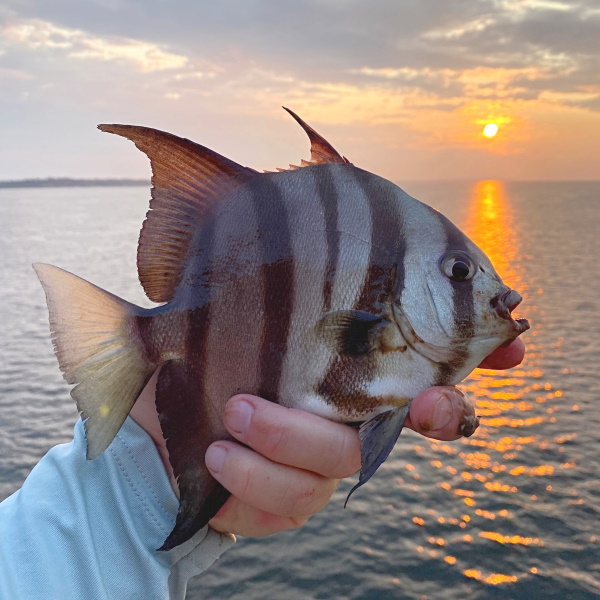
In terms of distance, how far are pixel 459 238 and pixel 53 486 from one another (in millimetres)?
2073

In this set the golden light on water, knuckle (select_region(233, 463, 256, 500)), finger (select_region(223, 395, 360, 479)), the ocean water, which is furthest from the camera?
the golden light on water

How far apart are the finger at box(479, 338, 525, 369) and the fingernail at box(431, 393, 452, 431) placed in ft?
1.30

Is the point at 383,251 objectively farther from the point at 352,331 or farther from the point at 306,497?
the point at 306,497

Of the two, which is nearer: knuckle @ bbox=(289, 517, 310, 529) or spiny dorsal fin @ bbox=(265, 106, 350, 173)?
spiny dorsal fin @ bbox=(265, 106, 350, 173)

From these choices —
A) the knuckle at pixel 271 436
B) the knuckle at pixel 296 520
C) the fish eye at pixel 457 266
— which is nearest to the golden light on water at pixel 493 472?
the knuckle at pixel 296 520

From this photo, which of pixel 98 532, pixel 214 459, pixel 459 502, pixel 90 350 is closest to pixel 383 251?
pixel 214 459

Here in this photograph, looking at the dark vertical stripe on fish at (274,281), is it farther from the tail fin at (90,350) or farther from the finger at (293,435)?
the tail fin at (90,350)

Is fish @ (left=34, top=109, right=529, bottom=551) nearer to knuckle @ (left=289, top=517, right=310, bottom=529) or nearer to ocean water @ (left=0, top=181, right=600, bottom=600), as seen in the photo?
knuckle @ (left=289, top=517, right=310, bottom=529)

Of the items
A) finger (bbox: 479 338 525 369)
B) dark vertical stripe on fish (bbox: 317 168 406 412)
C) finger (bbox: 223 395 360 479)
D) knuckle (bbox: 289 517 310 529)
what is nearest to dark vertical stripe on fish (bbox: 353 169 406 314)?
dark vertical stripe on fish (bbox: 317 168 406 412)

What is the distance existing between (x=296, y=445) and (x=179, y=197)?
3.44 ft

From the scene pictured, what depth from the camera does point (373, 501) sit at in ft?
42.3

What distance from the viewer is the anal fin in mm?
2273

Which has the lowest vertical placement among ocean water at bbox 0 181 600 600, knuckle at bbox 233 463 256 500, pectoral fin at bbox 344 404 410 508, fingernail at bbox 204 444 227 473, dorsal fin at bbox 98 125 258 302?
ocean water at bbox 0 181 600 600

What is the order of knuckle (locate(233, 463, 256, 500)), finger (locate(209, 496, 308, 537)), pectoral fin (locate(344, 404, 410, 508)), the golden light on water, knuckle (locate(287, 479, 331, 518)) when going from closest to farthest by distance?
pectoral fin (locate(344, 404, 410, 508))
knuckle (locate(233, 463, 256, 500))
knuckle (locate(287, 479, 331, 518))
finger (locate(209, 496, 308, 537))
the golden light on water
